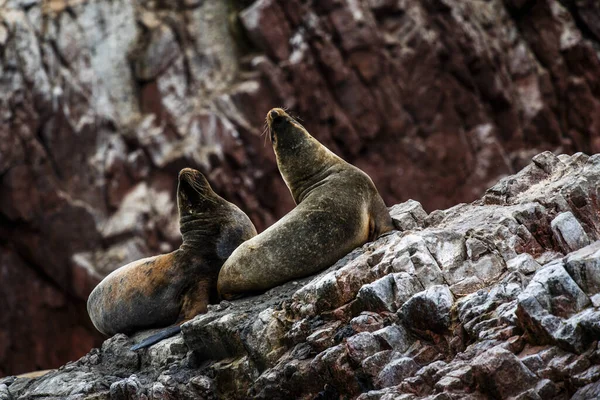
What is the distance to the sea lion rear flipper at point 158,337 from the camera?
8.17 meters

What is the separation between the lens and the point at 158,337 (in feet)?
27.1

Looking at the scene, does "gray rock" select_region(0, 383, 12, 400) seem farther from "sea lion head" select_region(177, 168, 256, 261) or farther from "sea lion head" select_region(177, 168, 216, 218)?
"sea lion head" select_region(177, 168, 216, 218)

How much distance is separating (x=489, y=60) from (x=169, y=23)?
8935mm

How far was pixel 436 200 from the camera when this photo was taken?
21.0 m

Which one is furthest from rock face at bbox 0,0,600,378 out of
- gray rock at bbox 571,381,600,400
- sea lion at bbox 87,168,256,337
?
gray rock at bbox 571,381,600,400

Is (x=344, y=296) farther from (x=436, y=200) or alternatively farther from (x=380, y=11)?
(x=380, y=11)

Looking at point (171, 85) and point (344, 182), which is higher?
point (171, 85)

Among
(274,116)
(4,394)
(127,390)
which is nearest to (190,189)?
(274,116)

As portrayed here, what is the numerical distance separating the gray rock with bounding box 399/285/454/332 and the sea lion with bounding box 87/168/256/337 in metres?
3.22

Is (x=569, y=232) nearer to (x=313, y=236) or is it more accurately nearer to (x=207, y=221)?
(x=313, y=236)

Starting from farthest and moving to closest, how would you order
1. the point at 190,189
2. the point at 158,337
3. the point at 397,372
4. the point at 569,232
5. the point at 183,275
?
the point at 190,189
the point at 183,275
the point at 158,337
the point at 569,232
the point at 397,372

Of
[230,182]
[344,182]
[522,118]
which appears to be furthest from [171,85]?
[344,182]

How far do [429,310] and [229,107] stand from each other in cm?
1464

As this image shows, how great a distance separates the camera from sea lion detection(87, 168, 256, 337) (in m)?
8.76
